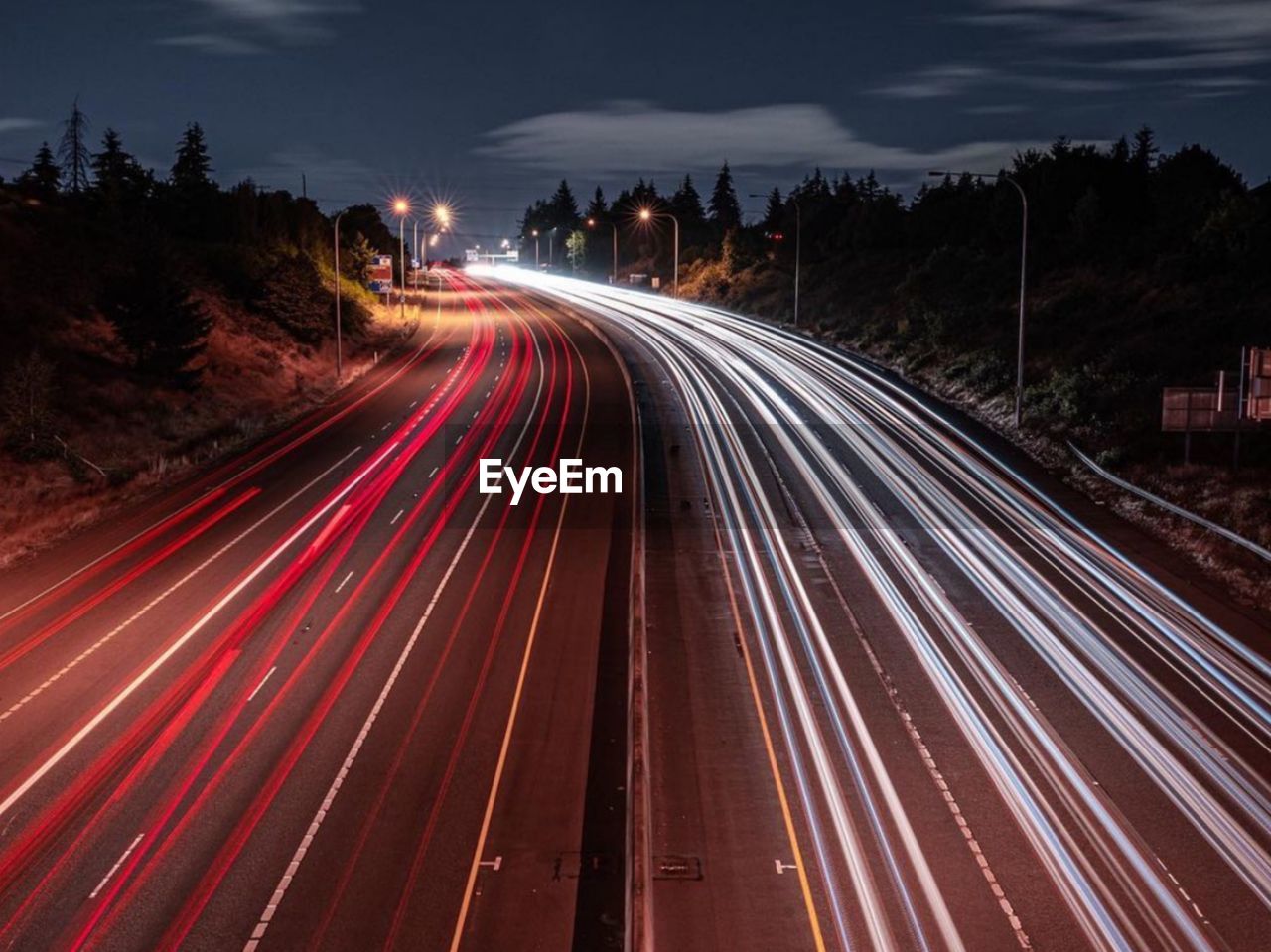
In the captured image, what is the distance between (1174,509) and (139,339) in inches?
1636

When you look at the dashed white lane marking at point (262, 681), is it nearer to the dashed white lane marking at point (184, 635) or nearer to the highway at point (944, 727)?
the dashed white lane marking at point (184, 635)

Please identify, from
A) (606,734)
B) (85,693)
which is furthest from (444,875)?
(85,693)

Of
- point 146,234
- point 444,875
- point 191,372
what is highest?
point 146,234

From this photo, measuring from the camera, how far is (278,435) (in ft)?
139

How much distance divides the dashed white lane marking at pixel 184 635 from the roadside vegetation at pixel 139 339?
17.6 feet

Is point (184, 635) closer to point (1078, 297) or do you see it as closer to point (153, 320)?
point (153, 320)

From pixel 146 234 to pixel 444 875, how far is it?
2006 inches

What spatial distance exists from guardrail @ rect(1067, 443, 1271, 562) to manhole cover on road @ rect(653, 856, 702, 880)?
15.8 metres

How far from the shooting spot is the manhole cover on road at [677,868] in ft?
41.1

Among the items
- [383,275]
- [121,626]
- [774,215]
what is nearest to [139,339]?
[383,275]

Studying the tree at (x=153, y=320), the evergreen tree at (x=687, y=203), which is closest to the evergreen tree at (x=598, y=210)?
the evergreen tree at (x=687, y=203)

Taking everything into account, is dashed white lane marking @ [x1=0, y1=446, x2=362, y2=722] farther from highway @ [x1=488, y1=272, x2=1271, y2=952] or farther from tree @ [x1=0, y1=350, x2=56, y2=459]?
tree @ [x1=0, y1=350, x2=56, y2=459]

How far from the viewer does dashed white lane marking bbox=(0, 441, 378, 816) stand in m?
14.9

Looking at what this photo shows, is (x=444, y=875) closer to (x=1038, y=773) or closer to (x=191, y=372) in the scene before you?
(x=1038, y=773)
